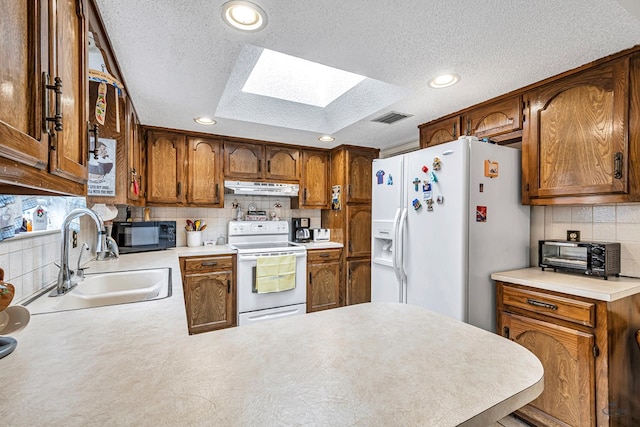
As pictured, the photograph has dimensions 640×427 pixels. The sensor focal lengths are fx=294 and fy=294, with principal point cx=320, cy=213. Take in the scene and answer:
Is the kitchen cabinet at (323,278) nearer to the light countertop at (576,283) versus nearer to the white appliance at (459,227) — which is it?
the white appliance at (459,227)

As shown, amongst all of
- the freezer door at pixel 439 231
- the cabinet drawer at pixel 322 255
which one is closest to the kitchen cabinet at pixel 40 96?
the freezer door at pixel 439 231

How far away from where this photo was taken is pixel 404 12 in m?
1.22

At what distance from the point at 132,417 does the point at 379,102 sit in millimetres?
2291

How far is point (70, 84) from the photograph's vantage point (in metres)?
0.85

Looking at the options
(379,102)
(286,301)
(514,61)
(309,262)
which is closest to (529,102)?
(514,61)

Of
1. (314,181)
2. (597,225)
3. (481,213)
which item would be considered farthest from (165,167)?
(597,225)

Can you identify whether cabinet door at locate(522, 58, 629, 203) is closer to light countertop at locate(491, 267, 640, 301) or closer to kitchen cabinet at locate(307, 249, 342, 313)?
light countertop at locate(491, 267, 640, 301)

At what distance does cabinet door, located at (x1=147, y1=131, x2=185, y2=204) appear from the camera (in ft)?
9.64

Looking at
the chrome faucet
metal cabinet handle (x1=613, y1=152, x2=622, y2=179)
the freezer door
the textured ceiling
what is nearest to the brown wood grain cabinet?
the freezer door

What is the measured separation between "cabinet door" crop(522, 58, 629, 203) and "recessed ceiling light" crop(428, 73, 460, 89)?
56 centimetres

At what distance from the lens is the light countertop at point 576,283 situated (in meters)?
1.47

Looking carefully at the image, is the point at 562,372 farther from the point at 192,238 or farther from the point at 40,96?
the point at 192,238

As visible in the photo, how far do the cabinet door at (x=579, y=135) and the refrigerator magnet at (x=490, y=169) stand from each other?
0.77 feet

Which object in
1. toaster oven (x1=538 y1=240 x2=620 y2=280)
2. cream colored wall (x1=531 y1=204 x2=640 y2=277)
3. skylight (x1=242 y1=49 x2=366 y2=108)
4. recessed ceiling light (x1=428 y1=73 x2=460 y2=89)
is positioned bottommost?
toaster oven (x1=538 y1=240 x2=620 y2=280)
